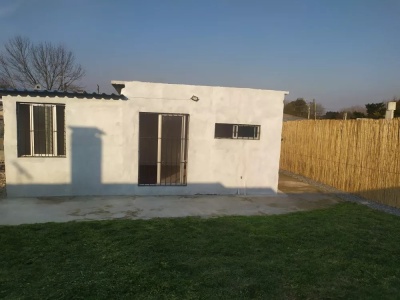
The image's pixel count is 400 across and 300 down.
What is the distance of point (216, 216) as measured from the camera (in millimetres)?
6812

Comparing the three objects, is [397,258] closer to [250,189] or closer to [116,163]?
[250,189]

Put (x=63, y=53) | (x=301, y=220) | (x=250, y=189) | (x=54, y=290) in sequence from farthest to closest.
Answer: (x=63, y=53) < (x=250, y=189) < (x=301, y=220) < (x=54, y=290)

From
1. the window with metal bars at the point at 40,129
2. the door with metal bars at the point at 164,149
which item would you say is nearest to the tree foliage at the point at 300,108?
the door with metal bars at the point at 164,149

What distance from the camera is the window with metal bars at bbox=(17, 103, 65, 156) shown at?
7824 mm

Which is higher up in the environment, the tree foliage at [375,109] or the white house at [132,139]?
the tree foliage at [375,109]

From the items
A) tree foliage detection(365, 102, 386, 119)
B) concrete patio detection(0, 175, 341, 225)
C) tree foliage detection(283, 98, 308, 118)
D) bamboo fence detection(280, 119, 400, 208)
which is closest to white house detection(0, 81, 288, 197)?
concrete patio detection(0, 175, 341, 225)

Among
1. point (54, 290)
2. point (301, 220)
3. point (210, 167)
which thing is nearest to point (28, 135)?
point (210, 167)

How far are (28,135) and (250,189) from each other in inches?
262

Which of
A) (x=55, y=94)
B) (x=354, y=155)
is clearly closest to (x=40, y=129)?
(x=55, y=94)

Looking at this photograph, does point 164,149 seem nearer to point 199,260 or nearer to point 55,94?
point 55,94

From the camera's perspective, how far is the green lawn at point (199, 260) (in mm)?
3543

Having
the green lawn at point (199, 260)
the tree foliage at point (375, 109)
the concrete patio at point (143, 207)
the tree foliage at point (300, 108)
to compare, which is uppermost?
the tree foliage at point (300, 108)

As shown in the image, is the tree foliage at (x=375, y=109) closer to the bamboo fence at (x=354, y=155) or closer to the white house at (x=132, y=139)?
the bamboo fence at (x=354, y=155)

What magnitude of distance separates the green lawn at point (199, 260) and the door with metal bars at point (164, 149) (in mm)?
2786
